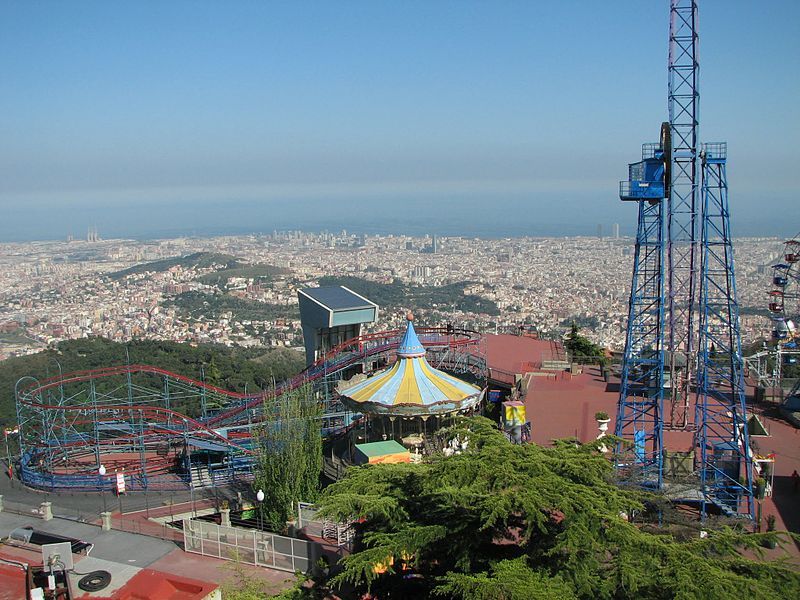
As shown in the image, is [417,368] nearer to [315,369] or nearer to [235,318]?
[315,369]

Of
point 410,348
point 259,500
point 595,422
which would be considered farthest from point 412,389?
point 595,422

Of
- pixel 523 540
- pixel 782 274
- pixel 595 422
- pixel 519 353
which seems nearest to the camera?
pixel 523 540

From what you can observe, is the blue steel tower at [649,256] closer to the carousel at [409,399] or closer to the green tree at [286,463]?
the carousel at [409,399]

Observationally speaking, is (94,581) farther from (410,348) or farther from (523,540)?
(410,348)

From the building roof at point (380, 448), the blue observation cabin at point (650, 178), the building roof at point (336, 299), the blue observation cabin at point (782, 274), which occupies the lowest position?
the building roof at point (380, 448)

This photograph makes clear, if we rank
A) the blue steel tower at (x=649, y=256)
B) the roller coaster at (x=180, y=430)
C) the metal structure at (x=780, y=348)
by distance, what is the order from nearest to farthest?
the blue steel tower at (x=649, y=256)
the roller coaster at (x=180, y=430)
the metal structure at (x=780, y=348)

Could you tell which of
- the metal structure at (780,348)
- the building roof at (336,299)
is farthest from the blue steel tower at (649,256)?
the building roof at (336,299)

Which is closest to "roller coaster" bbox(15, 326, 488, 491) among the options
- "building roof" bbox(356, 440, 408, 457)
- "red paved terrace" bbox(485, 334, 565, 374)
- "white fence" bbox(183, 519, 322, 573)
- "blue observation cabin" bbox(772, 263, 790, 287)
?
"red paved terrace" bbox(485, 334, 565, 374)
